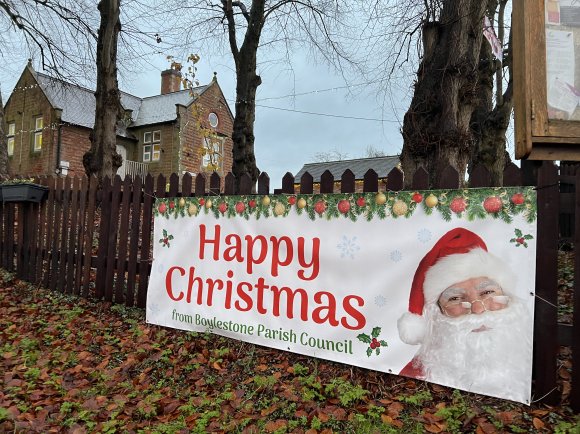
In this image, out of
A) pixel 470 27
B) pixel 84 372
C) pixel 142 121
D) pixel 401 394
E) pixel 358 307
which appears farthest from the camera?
pixel 142 121

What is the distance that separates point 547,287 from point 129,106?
30.6 metres

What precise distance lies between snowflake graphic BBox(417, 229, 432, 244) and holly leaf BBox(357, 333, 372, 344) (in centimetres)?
87

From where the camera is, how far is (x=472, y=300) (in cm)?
292

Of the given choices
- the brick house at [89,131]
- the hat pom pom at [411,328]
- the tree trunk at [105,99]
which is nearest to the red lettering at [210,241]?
the hat pom pom at [411,328]

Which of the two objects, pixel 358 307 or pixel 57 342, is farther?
pixel 57 342

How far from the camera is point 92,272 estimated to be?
575 centimetres

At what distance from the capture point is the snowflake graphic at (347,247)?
3365 millimetres

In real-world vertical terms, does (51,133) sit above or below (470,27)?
above

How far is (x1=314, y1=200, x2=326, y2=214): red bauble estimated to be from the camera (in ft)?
11.7

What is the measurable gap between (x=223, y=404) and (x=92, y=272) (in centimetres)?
354

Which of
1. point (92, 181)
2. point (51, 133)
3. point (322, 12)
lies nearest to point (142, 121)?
point (51, 133)

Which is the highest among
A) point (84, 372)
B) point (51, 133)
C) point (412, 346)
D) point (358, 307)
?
point (51, 133)

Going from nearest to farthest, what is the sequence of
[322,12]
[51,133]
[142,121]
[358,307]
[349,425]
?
[349,425], [358,307], [322,12], [51,133], [142,121]

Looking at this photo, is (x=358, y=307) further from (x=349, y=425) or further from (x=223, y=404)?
(x=223, y=404)
